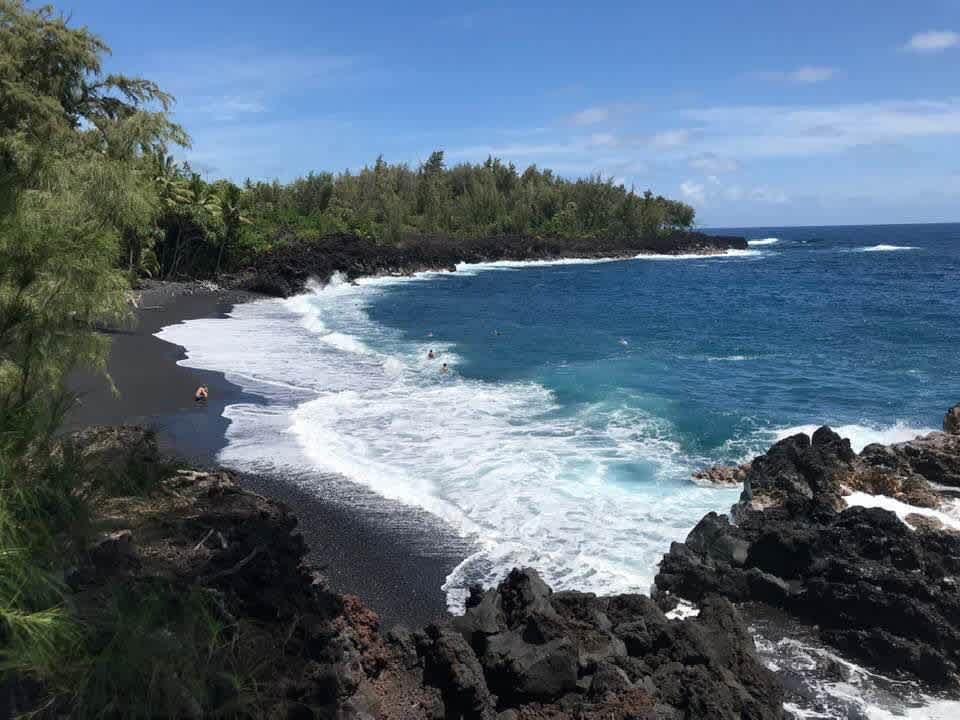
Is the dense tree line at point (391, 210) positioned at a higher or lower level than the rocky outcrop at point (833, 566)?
higher

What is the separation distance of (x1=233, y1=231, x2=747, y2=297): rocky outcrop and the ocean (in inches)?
122

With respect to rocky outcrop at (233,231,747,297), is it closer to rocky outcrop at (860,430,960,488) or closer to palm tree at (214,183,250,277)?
palm tree at (214,183,250,277)

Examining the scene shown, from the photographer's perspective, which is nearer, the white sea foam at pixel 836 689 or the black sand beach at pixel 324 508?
the white sea foam at pixel 836 689

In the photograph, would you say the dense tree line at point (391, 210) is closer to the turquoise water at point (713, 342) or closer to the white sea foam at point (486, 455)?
the turquoise water at point (713, 342)

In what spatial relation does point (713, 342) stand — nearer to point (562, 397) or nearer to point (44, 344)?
point (562, 397)

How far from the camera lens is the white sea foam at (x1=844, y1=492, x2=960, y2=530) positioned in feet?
36.5

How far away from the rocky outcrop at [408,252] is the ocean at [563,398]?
311 cm

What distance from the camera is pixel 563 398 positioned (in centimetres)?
1972

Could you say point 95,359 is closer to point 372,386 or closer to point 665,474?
point 665,474

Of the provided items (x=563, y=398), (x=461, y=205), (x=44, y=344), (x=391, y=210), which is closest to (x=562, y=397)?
(x=563, y=398)

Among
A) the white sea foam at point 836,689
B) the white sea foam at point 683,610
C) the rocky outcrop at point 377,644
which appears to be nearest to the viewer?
the rocky outcrop at point 377,644

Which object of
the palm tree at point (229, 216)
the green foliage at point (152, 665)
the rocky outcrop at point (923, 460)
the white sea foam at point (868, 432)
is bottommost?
the white sea foam at point (868, 432)

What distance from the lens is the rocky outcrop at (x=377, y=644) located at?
5.07 meters

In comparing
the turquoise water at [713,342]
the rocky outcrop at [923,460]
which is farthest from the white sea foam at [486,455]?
the rocky outcrop at [923,460]
